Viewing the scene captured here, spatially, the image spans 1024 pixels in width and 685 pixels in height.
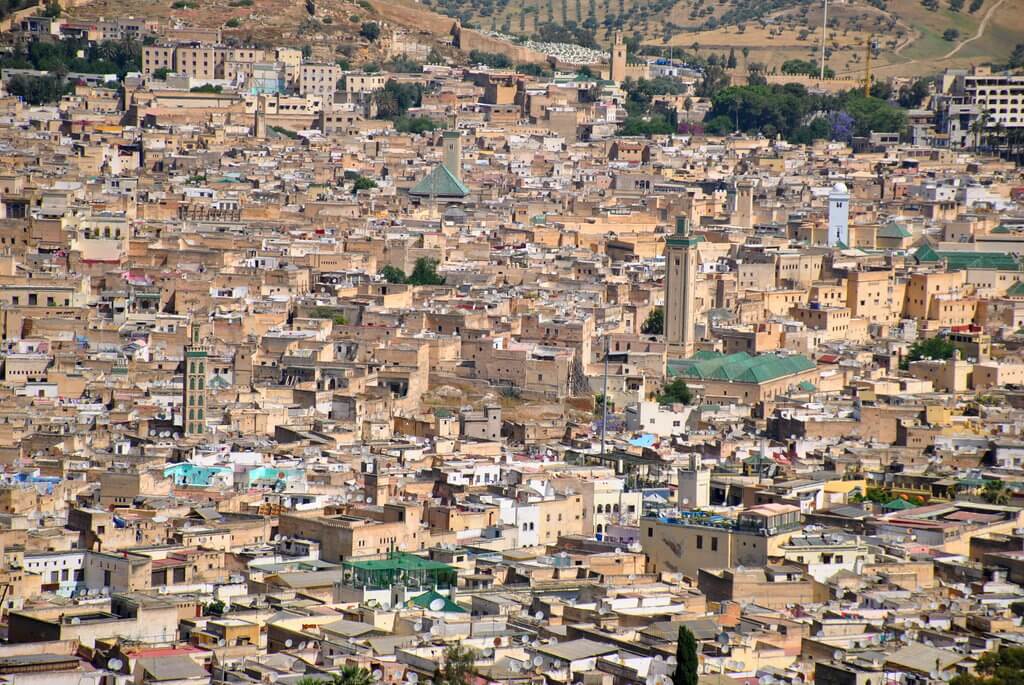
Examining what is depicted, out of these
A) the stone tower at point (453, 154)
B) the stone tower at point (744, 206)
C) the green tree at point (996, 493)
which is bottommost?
the green tree at point (996, 493)

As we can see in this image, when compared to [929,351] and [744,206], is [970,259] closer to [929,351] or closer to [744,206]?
[744,206]

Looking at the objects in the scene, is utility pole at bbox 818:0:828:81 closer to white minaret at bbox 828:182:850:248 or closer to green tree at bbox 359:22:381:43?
green tree at bbox 359:22:381:43

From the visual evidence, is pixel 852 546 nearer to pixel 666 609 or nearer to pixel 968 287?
pixel 666 609

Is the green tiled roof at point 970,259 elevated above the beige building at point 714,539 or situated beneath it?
elevated above

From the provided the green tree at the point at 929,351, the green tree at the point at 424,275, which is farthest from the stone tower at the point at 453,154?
the green tree at the point at 929,351

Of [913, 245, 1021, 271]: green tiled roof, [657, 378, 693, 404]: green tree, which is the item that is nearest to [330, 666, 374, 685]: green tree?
[657, 378, 693, 404]: green tree

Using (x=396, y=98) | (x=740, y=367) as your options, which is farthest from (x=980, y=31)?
(x=740, y=367)

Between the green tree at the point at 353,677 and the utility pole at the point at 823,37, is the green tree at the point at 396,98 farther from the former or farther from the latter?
the green tree at the point at 353,677
